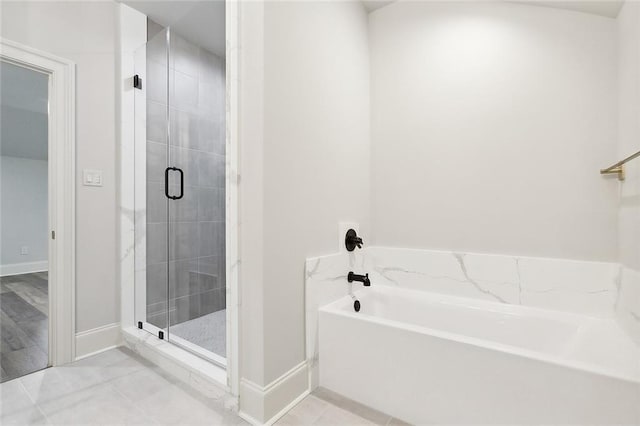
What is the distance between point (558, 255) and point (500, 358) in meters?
0.86

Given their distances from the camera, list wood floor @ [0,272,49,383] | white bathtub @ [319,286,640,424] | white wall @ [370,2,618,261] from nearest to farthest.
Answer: white bathtub @ [319,286,640,424] → white wall @ [370,2,618,261] → wood floor @ [0,272,49,383]

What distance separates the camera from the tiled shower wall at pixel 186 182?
2.21 meters

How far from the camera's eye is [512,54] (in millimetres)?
1697

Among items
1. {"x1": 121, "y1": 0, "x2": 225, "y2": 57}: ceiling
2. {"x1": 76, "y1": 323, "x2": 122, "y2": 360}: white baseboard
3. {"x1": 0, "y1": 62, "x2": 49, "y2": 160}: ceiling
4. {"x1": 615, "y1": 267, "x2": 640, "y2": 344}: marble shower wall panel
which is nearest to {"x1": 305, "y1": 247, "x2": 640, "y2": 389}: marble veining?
{"x1": 615, "y1": 267, "x2": 640, "y2": 344}: marble shower wall panel

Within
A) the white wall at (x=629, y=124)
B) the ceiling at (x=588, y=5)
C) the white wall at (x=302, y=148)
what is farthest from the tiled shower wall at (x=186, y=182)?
the white wall at (x=629, y=124)

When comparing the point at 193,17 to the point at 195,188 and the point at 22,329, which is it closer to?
the point at 195,188

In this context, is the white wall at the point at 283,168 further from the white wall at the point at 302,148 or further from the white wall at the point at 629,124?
the white wall at the point at 629,124

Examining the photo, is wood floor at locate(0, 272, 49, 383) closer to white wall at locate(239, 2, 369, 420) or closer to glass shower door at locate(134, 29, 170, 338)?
glass shower door at locate(134, 29, 170, 338)

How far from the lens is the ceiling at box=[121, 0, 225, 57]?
2.17 m

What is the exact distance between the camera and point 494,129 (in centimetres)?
175

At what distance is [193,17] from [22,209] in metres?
5.32

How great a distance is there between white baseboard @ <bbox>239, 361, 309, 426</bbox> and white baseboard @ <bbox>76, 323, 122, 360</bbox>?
1.25m

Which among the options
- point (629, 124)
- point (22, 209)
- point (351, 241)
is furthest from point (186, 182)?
point (22, 209)

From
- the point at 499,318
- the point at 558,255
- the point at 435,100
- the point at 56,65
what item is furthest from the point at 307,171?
the point at 56,65
